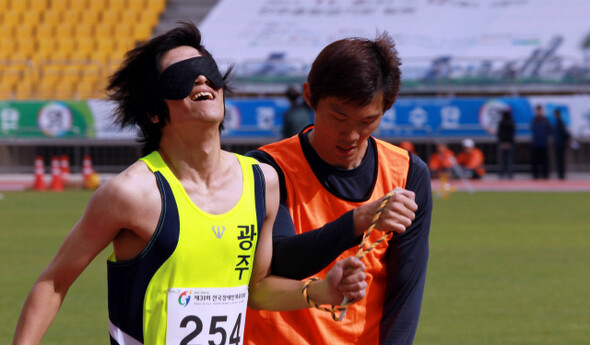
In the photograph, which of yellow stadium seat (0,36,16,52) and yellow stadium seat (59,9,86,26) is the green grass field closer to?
yellow stadium seat (0,36,16,52)

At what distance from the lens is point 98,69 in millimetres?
27953

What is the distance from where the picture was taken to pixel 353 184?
3.56 m

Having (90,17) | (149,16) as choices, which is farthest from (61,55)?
(149,16)

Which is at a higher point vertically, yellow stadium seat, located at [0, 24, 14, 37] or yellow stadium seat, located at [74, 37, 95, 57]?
yellow stadium seat, located at [0, 24, 14, 37]

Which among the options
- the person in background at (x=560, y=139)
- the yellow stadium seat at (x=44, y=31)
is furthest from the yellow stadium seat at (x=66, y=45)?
the person in background at (x=560, y=139)

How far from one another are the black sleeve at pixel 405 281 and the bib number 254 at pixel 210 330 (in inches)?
29.8

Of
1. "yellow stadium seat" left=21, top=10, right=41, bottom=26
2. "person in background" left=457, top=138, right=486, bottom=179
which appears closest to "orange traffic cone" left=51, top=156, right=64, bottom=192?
"person in background" left=457, top=138, right=486, bottom=179

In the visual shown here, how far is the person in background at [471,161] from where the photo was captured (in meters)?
24.1

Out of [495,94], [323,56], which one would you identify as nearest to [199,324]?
[323,56]

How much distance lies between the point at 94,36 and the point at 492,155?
14037 mm

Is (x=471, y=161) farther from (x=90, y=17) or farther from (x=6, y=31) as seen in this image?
(x=6, y=31)

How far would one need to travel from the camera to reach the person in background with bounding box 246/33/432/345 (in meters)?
3.43

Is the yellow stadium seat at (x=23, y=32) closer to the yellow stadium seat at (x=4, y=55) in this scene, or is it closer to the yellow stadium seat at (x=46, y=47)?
the yellow stadium seat at (x=46, y=47)

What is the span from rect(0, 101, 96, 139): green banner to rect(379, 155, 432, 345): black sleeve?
2214cm
